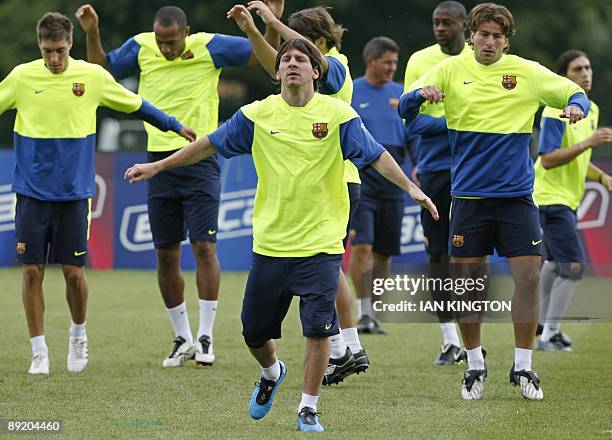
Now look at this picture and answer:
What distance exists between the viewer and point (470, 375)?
8.59 metres

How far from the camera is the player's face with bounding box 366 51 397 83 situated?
12.9 m

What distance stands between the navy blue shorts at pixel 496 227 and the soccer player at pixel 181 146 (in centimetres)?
218

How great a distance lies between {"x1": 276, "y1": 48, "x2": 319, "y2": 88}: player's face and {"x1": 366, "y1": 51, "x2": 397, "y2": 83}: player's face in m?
5.46

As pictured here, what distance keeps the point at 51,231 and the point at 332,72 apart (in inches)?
89.0

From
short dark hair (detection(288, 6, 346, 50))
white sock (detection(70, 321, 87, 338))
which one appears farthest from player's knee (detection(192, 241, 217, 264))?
short dark hair (detection(288, 6, 346, 50))

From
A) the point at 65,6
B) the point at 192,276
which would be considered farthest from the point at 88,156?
the point at 65,6

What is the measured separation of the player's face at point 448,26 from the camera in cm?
1041

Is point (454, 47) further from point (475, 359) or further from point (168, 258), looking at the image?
point (475, 359)

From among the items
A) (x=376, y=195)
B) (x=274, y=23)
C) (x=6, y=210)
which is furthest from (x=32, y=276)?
(x=6, y=210)

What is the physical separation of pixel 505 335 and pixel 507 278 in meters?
3.39

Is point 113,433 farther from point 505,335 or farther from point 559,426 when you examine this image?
point 505,335

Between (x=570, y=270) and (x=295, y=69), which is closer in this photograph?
(x=295, y=69)

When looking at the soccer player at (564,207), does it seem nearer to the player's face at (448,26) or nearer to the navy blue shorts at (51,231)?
the player's face at (448,26)

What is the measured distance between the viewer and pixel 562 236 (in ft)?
37.8
